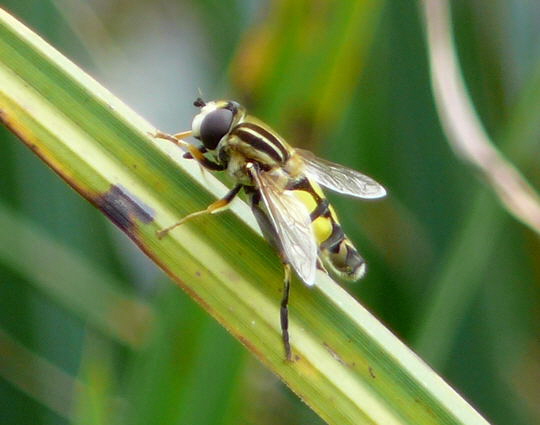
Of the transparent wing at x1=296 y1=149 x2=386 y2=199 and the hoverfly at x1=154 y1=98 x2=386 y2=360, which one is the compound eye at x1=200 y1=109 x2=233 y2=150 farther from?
the transparent wing at x1=296 y1=149 x2=386 y2=199

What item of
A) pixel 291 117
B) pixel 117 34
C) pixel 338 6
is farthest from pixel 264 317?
pixel 117 34

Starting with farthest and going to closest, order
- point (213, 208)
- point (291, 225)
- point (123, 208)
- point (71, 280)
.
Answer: point (71, 280)
point (291, 225)
point (213, 208)
point (123, 208)

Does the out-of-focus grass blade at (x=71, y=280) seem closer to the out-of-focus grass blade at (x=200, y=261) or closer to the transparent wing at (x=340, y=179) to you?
the transparent wing at (x=340, y=179)

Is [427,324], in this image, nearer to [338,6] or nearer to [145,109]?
[338,6]

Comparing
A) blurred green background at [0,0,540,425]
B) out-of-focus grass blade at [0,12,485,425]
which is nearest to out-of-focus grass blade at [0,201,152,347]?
blurred green background at [0,0,540,425]

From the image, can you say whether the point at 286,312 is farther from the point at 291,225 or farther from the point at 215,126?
the point at 215,126

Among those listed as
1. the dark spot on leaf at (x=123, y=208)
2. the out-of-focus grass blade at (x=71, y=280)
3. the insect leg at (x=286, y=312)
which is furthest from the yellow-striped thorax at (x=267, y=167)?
the out-of-focus grass blade at (x=71, y=280)

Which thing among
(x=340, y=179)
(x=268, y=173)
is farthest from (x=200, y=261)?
(x=340, y=179)
